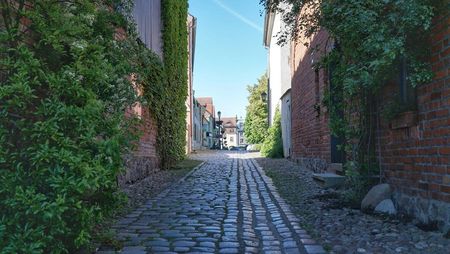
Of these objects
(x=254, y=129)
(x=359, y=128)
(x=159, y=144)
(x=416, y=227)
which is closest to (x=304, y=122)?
(x=159, y=144)

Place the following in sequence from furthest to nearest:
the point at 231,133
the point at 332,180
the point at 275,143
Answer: the point at 231,133 → the point at 275,143 → the point at 332,180

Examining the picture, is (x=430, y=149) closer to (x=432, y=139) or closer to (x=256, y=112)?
(x=432, y=139)

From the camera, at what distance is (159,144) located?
43.1 feet

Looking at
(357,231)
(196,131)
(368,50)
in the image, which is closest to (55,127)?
(368,50)

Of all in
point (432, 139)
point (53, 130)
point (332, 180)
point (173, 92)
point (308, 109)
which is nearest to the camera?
point (53, 130)

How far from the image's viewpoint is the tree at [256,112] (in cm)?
4756

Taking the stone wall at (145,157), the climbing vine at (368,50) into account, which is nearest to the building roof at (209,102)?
the stone wall at (145,157)

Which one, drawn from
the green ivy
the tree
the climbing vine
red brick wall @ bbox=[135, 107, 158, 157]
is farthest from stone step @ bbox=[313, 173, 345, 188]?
the tree

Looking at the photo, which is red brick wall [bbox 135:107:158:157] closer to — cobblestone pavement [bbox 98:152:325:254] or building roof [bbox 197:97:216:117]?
cobblestone pavement [bbox 98:152:325:254]

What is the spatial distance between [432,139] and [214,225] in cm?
248

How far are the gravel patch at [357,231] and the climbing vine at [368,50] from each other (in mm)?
855

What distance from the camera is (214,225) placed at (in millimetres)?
5461

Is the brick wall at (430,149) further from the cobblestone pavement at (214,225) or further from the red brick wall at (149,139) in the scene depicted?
the red brick wall at (149,139)

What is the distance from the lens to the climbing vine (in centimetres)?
467
